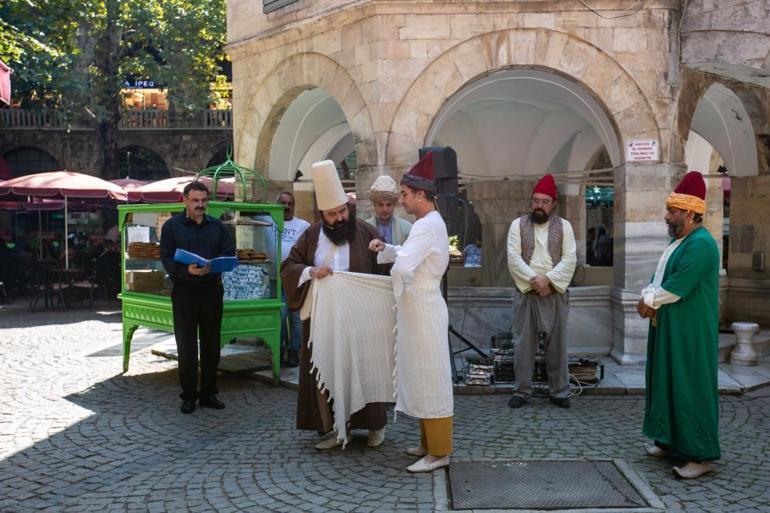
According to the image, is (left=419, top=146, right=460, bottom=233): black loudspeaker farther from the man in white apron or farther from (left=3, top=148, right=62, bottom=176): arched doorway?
(left=3, top=148, right=62, bottom=176): arched doorway

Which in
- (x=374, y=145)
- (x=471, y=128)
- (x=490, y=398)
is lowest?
(x=490, y=398)

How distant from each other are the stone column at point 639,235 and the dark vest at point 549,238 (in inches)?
69.7

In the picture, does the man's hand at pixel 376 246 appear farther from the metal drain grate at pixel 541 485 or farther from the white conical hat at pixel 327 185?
the metal drain grate at pixel 541 485

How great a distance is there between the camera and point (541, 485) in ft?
14.6

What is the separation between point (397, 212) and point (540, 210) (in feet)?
6.78

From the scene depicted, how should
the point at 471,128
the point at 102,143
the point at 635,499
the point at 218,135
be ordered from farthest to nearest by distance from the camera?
the point at 218,135 < the point at 102,143 < the point at 471,128 < the point at 635,499

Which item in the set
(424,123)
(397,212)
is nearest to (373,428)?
(397,212)

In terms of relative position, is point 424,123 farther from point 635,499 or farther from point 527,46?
point 635,499

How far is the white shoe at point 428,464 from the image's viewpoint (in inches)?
185

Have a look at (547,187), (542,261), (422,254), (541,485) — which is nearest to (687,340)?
(541,485)

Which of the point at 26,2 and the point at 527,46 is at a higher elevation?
the point at 26,2

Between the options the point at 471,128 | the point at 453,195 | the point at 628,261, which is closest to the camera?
the point at 453,195

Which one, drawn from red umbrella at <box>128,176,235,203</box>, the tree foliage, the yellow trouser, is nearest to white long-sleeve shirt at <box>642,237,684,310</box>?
the yellow trouser

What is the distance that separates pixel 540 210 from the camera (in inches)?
261
